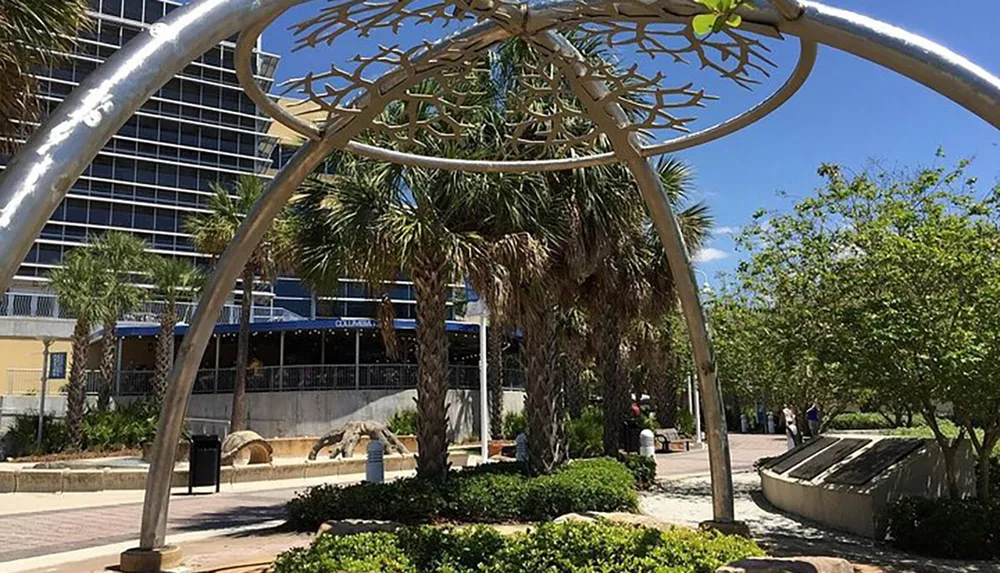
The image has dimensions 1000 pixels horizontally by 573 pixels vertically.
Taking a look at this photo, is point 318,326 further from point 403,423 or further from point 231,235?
point 231,235

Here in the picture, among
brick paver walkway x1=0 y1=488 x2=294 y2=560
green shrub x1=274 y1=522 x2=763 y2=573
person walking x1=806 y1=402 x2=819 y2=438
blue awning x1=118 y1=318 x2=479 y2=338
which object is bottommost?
brick paver walkway x1=0 y1=488 x2=294 y2=560

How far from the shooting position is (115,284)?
33281mm

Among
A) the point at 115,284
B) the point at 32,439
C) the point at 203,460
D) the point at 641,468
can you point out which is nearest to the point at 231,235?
the point at 115,284

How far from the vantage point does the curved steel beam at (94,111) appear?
4191 mm

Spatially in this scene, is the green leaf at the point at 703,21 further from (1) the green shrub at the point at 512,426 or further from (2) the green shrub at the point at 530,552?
(1) the green shrub at the point at 512,426

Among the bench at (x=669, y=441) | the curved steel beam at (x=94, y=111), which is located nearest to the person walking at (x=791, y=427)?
the bench at (x=669, y=441)

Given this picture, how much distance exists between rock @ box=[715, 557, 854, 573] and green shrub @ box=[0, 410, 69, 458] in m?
27.6

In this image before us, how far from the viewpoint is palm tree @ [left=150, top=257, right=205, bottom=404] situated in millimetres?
34094

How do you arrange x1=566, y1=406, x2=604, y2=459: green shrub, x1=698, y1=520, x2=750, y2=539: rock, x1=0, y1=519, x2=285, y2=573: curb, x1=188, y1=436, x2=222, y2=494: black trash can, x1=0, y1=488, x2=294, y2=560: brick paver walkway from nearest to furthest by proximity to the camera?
x1=698, y1=520, x2=750, y2=539: rock, x1=0, y1=519, x2=285, y2=573: curb, x1=0, y1=488, x2=294, y2=560: brick paver walkway, x1=188, y1=436, x2=222, y2=494: black trash can, x1=566, y1=406, x2=604, y2=459: green shrub

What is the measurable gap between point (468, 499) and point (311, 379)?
22.4 metres

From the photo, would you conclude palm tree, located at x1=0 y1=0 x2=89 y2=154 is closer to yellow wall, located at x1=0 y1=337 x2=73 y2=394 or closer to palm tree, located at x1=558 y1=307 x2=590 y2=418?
palm tree, located at x1=558 y1=307 x2=590 y2=418

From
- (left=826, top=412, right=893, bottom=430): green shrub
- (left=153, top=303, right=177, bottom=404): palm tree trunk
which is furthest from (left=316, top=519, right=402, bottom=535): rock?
(left=826, top=412, right=893, bottom=430): green shrub

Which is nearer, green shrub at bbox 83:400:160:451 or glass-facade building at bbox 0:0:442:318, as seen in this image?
green shrub at bbox 83:400:160:451

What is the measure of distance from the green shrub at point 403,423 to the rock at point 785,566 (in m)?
25.8
